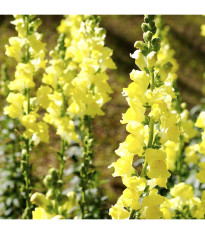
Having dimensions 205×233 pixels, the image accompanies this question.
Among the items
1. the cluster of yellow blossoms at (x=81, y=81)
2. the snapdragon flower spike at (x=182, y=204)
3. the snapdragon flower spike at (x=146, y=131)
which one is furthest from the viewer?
the cluster of yellow blossoms at (x=81, y=81)

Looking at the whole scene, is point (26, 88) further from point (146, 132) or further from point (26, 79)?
point (146, 132)

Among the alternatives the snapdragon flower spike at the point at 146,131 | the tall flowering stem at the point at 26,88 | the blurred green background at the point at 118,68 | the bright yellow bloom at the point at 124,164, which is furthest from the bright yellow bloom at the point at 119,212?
the blurred green background at the point at 118,68

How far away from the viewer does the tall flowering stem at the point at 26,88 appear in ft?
10.4

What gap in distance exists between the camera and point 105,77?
3.22 metres

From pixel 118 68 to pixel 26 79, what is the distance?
613 cm

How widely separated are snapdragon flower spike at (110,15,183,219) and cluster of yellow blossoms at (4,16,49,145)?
1.17 metres

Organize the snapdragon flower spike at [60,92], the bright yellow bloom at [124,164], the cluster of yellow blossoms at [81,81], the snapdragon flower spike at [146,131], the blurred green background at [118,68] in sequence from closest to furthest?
the snapdragon flower spike at [146,131] < the bright yellow bloom at [124,164] < the cluster of yellow blossoms at [81,81] < the snapdragon flower spike at [60,92] < the blurred green background at [118,68]

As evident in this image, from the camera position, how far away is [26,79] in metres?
3.14

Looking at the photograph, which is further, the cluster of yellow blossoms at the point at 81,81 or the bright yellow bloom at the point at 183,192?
the cluster of yellow blossoms at the point at 81,81

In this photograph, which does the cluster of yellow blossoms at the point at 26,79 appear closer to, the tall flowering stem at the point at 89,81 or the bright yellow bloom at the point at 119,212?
the tall flowering stem at the point at 89,81

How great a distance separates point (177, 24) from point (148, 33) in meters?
9.77

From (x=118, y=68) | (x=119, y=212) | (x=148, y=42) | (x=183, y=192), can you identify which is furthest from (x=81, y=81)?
(x=118, y=68)

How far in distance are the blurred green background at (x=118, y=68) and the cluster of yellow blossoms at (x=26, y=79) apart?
2263 millimetres
